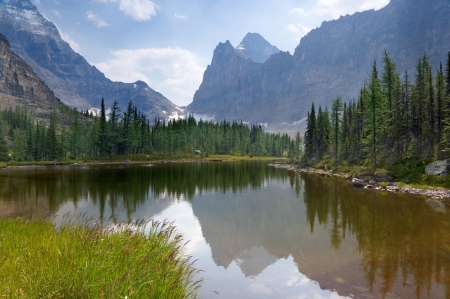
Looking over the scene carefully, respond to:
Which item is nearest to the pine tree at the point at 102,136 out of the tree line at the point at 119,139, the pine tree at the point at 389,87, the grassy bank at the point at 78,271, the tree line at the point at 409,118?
the tree line at the point at 119,139

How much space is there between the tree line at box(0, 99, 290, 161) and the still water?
91.0m

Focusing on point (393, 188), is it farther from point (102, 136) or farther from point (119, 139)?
point (102, 136)

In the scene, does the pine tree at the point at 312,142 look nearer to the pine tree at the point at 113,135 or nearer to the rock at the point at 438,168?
the rock at the point at 438,168

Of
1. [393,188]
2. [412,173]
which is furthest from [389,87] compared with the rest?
[393,188]

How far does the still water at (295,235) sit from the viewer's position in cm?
1233

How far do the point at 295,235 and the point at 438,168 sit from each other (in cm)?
3669

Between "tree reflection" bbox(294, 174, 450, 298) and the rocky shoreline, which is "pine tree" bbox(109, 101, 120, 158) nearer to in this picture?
the rocky shoreline

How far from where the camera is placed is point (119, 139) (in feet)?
407

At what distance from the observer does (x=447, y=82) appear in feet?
173

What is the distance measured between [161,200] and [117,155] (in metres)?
101

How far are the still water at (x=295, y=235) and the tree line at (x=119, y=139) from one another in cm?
9100

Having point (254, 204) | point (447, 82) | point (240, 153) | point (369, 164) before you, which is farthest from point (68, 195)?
point (240, 153)

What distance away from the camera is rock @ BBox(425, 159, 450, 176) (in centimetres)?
4181

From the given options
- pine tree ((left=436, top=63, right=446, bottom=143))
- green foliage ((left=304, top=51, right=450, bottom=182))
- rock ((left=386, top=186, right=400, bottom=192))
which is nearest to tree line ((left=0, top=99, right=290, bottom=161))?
green foliage ((left=304, top=51, right=450, bottom=182))
